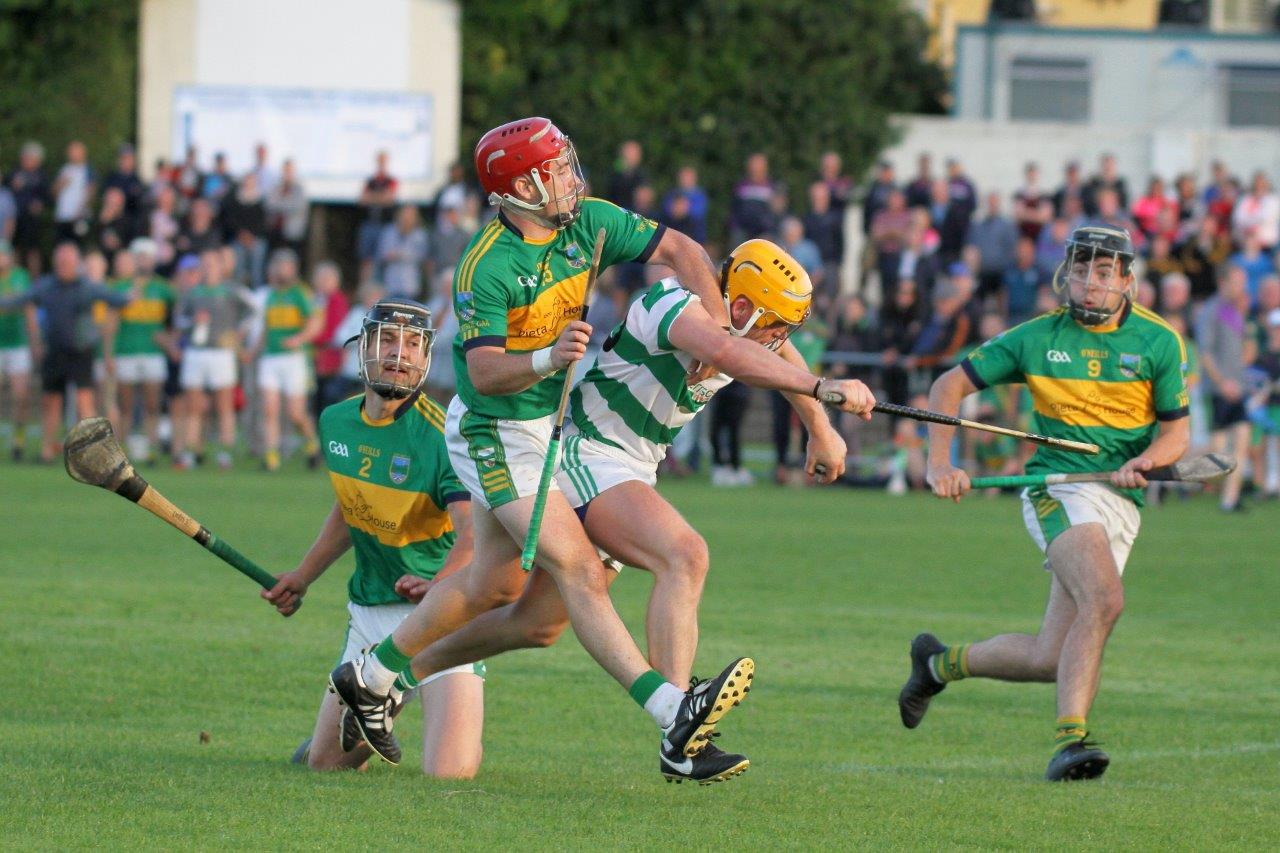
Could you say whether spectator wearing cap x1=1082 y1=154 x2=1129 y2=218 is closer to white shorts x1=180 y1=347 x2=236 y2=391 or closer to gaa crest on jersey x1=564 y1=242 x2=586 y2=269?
white shorts x1=180 y1=347 x2=236 y2=391

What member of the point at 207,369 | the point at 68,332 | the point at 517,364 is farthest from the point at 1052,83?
the point at 517,364

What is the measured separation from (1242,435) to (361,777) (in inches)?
558

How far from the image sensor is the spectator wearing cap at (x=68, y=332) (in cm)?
2112

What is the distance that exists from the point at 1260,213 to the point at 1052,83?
10343 millimetres

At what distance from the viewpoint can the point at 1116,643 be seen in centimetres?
1098

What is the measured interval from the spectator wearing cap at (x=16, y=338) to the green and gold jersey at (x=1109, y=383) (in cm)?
1623

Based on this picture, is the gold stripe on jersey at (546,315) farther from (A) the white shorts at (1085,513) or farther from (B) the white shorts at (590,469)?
(A) the white shorts at (1085,513)

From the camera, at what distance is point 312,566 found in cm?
756

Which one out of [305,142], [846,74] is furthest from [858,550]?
[846,74]

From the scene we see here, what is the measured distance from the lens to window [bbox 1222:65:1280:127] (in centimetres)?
3309

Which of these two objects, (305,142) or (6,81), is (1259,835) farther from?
(6,81)

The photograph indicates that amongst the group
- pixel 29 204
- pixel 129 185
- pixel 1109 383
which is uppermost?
pixel 129 185

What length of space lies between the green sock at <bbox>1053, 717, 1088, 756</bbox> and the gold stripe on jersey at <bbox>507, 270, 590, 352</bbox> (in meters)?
2.40

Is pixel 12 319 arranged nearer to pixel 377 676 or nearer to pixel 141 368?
pixel 141 368
